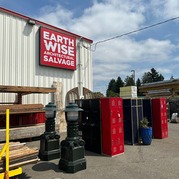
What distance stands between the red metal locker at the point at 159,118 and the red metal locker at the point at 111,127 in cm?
301

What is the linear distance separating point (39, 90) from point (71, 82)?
11.5 feet

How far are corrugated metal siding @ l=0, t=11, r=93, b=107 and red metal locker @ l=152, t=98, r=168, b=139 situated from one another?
196 inches

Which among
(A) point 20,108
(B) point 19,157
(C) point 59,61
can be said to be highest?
(C) point 59,61

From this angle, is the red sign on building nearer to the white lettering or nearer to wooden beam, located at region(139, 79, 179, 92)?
the white lettering

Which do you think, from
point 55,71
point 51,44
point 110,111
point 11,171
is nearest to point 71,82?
point 55,71

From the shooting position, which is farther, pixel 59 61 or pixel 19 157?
pixel 59 61

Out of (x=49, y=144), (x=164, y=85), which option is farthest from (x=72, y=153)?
(x=164, y=85)

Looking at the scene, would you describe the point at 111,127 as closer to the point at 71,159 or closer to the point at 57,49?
the point at 71,159

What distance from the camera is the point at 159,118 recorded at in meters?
8.78

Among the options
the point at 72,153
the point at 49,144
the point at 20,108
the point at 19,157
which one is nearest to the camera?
the point at 19,157

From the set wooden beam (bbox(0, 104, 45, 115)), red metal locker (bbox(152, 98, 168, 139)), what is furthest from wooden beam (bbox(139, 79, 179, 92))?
wooden beam (bbox(0, 104, 45, 115))

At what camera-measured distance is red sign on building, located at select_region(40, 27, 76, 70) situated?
9.95 metres

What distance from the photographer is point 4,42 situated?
865 centimetres

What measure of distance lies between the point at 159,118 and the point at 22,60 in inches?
258
